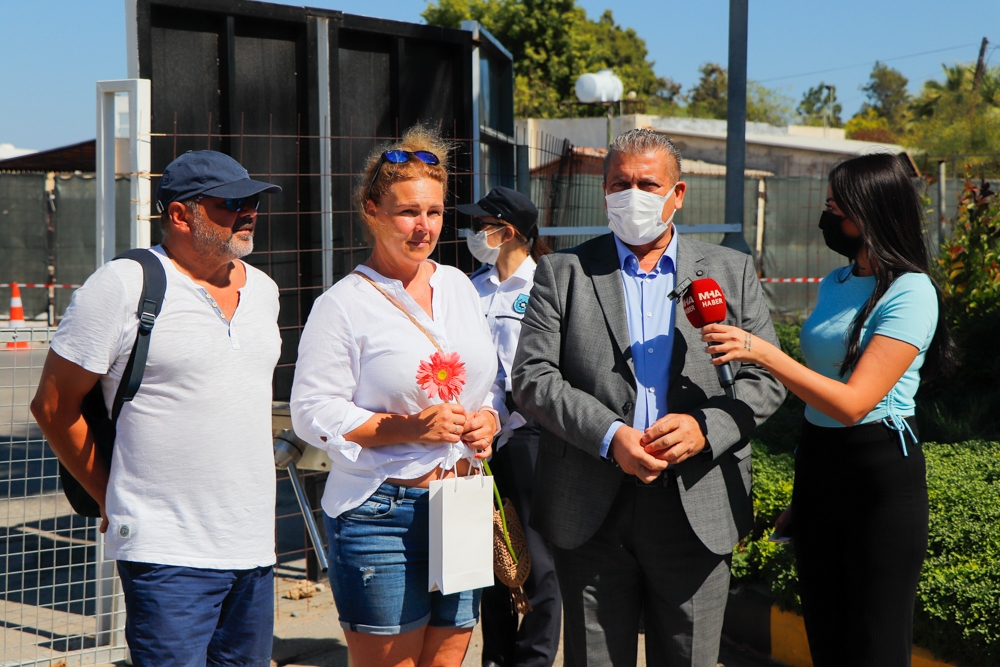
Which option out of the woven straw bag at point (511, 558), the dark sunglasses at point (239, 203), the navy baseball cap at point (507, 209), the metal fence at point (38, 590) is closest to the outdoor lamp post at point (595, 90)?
the navy baseball cap at point (507, 209)

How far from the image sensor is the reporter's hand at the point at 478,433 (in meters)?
2.66

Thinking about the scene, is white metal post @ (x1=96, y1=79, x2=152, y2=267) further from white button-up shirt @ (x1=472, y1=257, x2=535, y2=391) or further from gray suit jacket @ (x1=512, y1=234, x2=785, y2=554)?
gray suit jacket @ (x1=512, y1=234, x2=785, y2=554)

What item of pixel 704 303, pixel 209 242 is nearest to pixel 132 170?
pixel 209 242

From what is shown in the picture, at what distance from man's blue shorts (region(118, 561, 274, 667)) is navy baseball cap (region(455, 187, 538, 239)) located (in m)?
2.18

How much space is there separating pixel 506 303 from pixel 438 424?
65.3 inches

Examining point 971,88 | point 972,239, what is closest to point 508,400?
point 972,239

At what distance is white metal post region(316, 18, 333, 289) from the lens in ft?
17.2

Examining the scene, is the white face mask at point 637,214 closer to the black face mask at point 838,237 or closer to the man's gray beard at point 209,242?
the black face mask at point 838,237

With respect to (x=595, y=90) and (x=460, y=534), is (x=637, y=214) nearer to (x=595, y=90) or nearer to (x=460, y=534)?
(x=460, y=534)

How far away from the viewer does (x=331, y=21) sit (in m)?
5.26

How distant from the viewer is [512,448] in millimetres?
3900

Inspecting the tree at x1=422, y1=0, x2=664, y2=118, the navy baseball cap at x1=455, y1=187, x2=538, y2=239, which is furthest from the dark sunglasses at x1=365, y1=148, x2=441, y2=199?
the tree at x1=422, y1=0, x2=664, y2=118

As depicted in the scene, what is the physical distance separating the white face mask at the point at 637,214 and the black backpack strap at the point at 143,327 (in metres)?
1.37

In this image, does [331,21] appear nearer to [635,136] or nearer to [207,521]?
[635,136]
